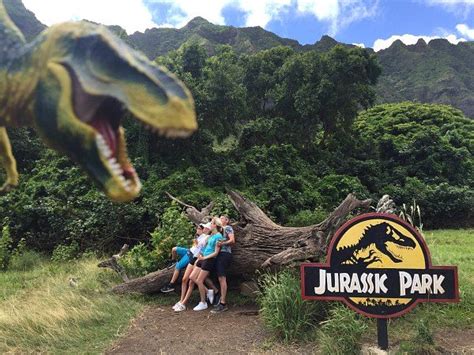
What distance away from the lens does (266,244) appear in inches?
287

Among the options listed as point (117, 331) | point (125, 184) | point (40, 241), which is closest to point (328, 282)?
point (117, 331)

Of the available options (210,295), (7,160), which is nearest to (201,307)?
(210,295)

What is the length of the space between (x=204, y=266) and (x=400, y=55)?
43090mm

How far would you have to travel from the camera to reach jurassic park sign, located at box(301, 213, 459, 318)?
4961 mm

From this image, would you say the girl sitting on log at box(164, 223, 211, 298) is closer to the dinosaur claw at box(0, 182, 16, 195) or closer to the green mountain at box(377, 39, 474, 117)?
the dinosaur claw at box(0, 182, 16, 195)

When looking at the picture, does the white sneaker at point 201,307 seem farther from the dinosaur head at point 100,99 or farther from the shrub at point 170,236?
the dinosaur head at point 100,99

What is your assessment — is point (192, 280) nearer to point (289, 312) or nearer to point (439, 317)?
point (289, 312)

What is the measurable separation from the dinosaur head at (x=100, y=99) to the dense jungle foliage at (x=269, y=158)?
22.0 feet

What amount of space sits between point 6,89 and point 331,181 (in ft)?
46.6

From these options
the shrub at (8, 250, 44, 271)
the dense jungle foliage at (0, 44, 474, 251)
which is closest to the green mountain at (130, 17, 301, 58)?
the dense jungle foliage at (0, 44, 474, 251)

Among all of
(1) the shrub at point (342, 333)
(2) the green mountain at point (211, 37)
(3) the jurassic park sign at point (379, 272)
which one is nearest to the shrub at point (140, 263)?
(1) the shrub at point (342, 333)

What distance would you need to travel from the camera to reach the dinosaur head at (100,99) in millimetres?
1756

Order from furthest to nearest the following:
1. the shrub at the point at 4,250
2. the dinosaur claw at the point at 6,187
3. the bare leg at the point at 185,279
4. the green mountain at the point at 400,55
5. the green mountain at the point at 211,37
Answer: the green mountain at the point at 400,55 → the green mountain at the point at 211,37 → the shrub at the point at 4,250 → the bare leg at the point at 185,279 → the dinosaur claw at the point at 6,187

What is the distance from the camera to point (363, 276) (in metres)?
5.07
